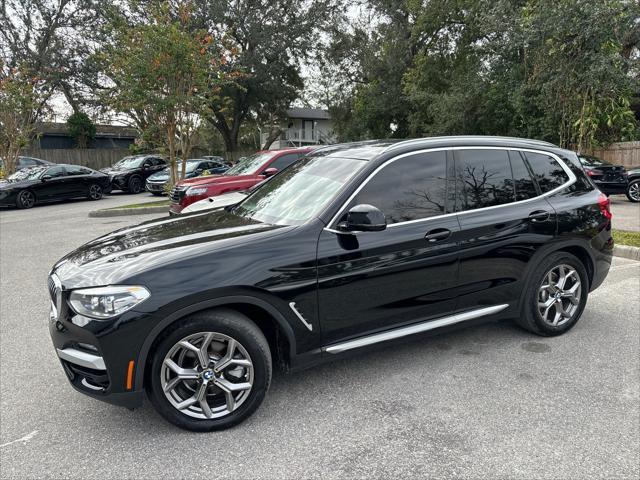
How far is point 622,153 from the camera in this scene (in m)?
A: 18.2

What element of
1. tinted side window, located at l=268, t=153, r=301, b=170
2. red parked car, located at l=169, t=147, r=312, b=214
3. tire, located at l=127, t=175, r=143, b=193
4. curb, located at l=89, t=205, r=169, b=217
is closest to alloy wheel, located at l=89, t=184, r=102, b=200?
tire, located at l=127, t=175, r=143, b=193

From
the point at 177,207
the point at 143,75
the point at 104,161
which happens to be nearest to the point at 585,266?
the point at 177,207

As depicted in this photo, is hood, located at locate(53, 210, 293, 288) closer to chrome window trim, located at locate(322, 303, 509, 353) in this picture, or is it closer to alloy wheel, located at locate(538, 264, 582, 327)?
chrome window trim, located at locate(322, 303, 509, 353)

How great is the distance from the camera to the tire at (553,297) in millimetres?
3949

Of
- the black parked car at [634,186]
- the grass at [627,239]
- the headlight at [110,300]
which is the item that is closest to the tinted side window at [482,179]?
the headlight at [110,300]

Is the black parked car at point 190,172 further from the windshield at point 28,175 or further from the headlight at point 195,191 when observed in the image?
the headlight at point 195,191

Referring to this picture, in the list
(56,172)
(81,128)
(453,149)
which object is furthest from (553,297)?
(81,128)

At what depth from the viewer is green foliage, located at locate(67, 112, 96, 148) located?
29594 millimetres

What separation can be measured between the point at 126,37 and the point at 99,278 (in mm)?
13482

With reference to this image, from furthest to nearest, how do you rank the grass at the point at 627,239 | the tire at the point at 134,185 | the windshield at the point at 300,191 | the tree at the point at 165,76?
the tire at the point at 134,185
the tree at the point at 165,76
the grass at the point at 627,239
the windshield at the point at 300,191

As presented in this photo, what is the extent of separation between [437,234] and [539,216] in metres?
1.09

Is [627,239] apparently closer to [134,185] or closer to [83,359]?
[83,359]

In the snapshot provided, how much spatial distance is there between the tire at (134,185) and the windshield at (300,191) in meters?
17.6

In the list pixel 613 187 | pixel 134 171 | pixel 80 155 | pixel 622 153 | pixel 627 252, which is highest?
pixel 80 155
